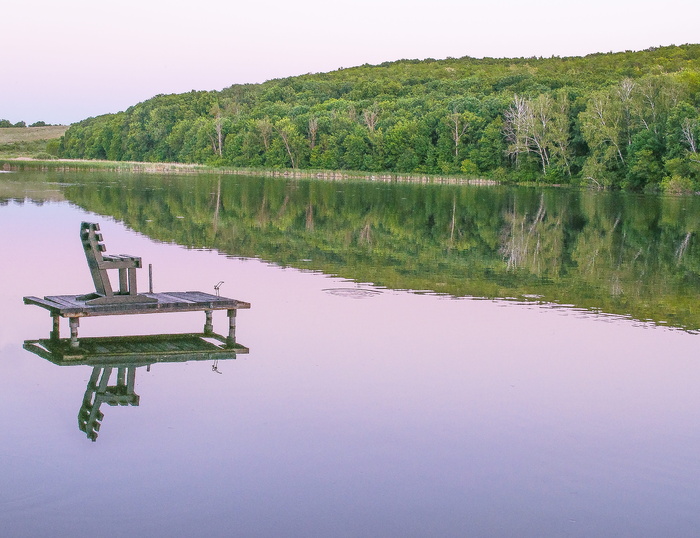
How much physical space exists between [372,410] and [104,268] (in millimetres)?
4520

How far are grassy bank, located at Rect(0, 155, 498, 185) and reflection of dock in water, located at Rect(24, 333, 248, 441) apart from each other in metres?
74.7

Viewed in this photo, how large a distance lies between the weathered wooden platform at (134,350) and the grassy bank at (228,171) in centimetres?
7464

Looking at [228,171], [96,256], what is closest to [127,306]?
Answer: [96,256]

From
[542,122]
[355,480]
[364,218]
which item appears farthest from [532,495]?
[542,122]

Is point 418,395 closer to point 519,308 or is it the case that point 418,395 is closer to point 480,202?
point 519,308

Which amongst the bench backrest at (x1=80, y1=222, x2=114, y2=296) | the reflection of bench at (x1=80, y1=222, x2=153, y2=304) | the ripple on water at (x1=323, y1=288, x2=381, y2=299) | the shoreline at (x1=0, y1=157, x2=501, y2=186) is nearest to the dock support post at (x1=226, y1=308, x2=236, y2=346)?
the reflection of bench at (x1=80, y1=222, x2=153, y2=304)

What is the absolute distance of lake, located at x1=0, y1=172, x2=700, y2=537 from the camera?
740 cm

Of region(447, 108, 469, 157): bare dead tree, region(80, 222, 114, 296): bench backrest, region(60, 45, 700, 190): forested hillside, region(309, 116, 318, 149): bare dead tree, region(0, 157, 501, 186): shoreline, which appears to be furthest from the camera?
region(309, 116, 318, 149): bare dead tree

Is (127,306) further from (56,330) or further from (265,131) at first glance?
(265,131)

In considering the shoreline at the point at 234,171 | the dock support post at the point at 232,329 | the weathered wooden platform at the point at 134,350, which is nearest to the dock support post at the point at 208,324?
the weathered wooden platform at the point at 134,350

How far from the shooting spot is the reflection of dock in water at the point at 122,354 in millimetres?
10375

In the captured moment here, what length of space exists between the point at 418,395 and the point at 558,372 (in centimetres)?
234

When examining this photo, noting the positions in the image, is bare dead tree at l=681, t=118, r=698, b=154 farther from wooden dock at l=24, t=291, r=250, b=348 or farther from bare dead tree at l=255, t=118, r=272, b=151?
wooden dock at l=24, t=291, r=250, b=348

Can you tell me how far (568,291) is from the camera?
63.7 ft
